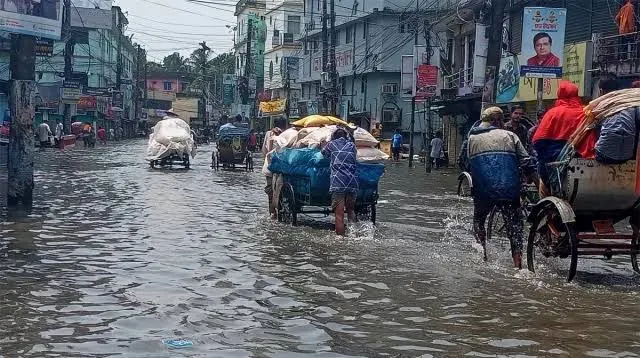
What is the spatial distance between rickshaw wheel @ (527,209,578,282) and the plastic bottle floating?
4116 mm

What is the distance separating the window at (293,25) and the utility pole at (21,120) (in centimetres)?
6308

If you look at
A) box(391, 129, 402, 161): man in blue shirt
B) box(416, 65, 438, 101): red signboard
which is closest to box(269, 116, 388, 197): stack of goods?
box(416, 65, 438, 101): red signboard

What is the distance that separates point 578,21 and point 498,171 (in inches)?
678

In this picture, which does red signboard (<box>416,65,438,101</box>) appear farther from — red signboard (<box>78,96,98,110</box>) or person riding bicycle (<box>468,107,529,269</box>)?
red signboard (<box>78,96,98,110</box>)

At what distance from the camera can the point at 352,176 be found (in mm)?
11578

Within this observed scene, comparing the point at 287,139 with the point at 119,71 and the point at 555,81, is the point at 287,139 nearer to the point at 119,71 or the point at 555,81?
the point at 555,81

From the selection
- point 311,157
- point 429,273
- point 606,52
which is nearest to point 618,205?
point 429,273

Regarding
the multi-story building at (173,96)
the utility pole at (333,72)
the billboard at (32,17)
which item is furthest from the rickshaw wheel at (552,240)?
the multi-story building at (173,96)

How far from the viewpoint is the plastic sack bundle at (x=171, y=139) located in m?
26.7

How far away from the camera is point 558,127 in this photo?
8.82 m

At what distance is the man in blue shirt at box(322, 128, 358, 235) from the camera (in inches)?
455

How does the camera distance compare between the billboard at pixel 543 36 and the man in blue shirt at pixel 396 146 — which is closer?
the billboard at pixel 543 36

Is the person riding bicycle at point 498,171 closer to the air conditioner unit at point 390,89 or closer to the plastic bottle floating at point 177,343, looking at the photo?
the plastic bottle floating at point 177,343

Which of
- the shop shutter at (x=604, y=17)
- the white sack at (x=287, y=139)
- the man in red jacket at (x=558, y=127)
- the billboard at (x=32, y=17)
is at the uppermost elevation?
the shop shutter at (x=604, y=17)
